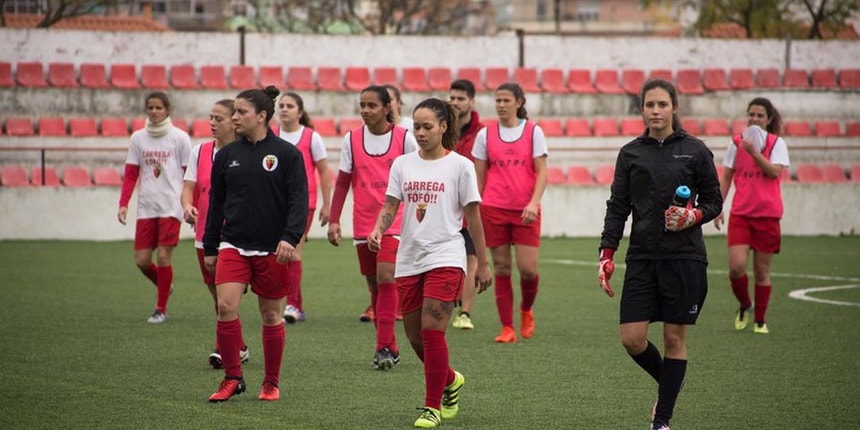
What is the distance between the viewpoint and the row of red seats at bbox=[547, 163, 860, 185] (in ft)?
82.1

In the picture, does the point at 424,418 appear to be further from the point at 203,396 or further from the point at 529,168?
the point at 529,168

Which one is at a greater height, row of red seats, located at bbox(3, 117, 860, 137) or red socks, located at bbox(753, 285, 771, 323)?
row of red seats, located at bbox(3, 117, 860, 137)

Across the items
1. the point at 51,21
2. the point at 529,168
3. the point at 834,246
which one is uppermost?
the point at 51,21

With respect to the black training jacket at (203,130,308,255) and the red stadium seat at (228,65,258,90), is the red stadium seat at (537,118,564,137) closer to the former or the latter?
the red stadium seat at (228,65,258,90)

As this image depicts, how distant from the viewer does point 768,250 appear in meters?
11.4

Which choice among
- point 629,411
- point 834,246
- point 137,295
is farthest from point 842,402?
point 834,246

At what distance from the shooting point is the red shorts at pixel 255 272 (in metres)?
7.57

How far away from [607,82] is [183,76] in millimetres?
10081

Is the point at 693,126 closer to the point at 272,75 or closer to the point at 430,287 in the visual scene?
the point at 272,75

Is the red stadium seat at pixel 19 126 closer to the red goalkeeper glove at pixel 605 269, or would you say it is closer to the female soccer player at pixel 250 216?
the female soccer player at pixel 250 216

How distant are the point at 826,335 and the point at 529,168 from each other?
9.88 feet

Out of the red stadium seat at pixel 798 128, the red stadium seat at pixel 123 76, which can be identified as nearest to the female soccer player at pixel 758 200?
the red stadium seat at pixel 798 128

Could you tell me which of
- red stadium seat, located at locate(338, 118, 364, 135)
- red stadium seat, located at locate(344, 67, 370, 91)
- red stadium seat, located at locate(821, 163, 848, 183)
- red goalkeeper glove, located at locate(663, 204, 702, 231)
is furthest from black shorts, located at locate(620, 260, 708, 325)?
A: red stadium seat, located at locate(344, 67, 370, 91)

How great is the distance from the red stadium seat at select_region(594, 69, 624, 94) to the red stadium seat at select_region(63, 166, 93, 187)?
1254cm
